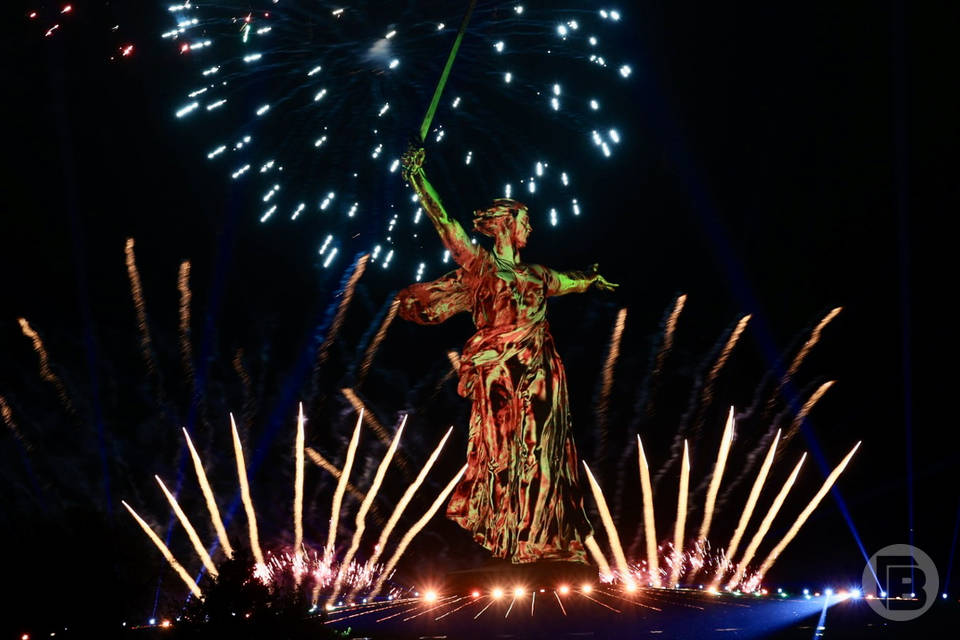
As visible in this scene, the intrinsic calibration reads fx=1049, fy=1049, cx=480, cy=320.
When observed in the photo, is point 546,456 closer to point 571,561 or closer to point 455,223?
point 571,561

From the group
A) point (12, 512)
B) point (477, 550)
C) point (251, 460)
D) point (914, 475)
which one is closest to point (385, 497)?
point (251, 460)

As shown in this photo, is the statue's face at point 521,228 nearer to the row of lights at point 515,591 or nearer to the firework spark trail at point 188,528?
the row of lights at point 515,591

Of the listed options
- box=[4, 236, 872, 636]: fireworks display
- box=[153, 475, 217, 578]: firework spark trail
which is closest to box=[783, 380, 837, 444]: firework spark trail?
box=[4, 236, 872, 636]: fireworks display

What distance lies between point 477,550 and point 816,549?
39.4 feet

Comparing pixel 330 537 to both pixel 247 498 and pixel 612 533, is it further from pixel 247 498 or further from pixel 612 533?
pixel 612 533

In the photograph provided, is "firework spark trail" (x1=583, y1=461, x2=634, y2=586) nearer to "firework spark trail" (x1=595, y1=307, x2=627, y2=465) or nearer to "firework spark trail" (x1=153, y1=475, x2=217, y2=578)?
"firework spark trail" (x1=595, y1=307, x2=627, y2=465)

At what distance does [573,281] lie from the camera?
26.2m

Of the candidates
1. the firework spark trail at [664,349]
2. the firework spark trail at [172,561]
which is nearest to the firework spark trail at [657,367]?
the firework spark trail at [664,349]

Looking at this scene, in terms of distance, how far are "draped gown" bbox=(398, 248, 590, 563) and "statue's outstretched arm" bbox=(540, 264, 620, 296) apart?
0.21 feet

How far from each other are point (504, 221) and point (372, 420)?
8118mm

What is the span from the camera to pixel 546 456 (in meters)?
25.0

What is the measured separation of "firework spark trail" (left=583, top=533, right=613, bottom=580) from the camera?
988 inches

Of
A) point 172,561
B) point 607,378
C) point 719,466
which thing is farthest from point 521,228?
point 172,561

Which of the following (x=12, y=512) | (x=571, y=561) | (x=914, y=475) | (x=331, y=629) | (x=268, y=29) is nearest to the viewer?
(x=331, y=629)
